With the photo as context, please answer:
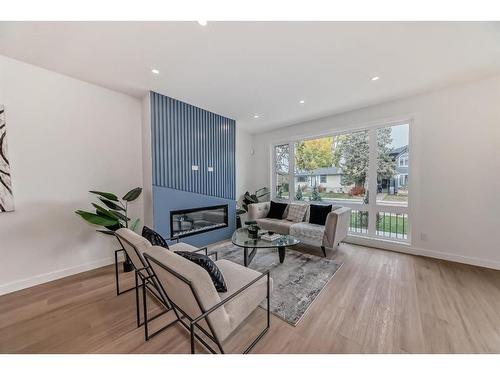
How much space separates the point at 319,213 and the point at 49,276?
14.2ft

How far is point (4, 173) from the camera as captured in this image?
2.17m

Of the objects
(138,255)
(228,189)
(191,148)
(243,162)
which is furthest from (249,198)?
(138,255)

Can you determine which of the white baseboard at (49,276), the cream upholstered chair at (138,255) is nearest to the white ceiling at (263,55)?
the cream upholstered chair at (138,255)

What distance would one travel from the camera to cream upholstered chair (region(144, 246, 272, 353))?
3.69 feet

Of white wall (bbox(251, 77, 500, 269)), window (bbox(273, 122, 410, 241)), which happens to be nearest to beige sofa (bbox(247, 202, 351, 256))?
window (bbox(273, 122, 410, 241))

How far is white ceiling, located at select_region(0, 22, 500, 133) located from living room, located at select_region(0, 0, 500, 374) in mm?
24

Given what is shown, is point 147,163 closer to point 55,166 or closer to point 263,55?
point 55,166

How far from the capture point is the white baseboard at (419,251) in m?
2.81

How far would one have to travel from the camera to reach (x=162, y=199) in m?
3.23

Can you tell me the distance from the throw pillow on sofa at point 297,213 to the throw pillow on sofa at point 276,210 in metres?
0.20

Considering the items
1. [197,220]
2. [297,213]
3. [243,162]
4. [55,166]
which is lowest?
[197,220]

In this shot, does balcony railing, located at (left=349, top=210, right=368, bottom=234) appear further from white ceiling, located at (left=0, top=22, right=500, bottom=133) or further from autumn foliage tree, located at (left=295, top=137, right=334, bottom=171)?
white ceiling, located at (left=0, top=22, right=500, bottom=133)

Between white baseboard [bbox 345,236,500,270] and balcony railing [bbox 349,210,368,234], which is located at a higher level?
balcony railing [bbox 349,210,368,234]

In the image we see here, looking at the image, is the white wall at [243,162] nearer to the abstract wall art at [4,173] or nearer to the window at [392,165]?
the window at [392,165]
